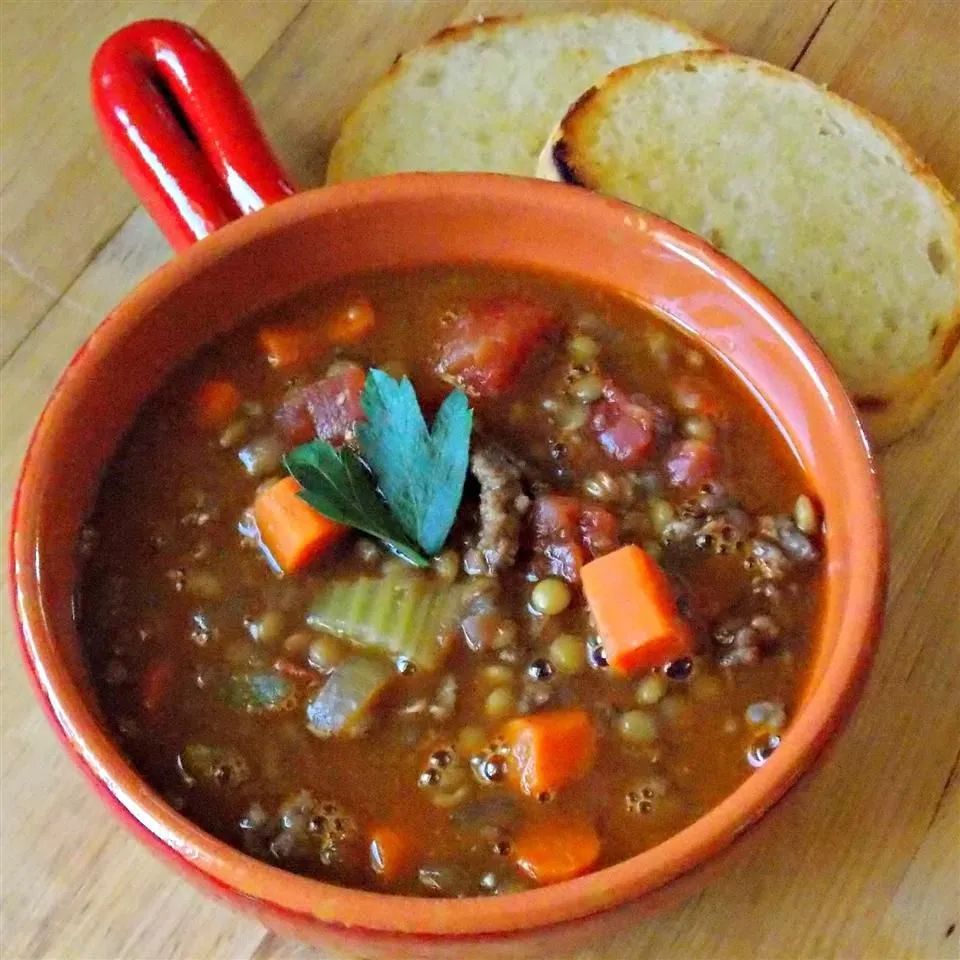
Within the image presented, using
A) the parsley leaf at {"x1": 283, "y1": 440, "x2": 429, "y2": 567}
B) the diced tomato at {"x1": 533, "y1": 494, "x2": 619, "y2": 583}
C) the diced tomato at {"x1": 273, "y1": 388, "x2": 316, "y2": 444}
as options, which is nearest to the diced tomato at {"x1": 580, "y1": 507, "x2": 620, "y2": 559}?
the diced tomato at {"x1": 533, "y1": 494, "x2": 619, "y2": 583}

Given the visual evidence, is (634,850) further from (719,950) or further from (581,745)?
(719,950)

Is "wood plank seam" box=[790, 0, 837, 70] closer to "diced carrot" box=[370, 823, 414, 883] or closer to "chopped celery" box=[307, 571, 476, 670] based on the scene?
"chopped celery" box=[307, 571, 476, 670]

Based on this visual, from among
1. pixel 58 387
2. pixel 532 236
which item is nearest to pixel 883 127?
pixel 532 236

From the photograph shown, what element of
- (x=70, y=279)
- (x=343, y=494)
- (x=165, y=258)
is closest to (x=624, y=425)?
(x=343, y=494)

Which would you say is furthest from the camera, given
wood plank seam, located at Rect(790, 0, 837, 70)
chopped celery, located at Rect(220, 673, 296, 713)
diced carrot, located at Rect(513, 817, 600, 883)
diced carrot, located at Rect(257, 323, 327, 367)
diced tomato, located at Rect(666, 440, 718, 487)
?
wood plank seam, located at Rect(790, 0, 837, 70)

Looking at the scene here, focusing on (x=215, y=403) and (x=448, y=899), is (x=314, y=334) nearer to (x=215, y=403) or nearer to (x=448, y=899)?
(x=215, y=403)

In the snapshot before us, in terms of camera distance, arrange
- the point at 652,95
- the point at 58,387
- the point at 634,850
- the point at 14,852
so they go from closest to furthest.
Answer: the point at 634,850 → the point at 58,387 → the point at 14,852 → the point at 652,95
